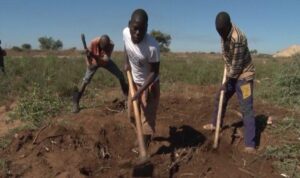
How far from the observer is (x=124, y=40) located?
15.2ft

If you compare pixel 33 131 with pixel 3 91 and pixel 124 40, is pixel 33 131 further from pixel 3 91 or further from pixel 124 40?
pixel 3 91

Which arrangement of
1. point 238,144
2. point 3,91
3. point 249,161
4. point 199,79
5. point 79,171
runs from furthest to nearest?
point 199,79
point 3,91
point 238,144
point 249,161
point 79,171

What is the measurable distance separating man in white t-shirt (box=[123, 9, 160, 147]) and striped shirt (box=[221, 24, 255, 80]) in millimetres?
1003

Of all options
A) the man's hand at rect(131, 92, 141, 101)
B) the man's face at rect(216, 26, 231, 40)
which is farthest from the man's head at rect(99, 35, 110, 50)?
the man's hand at rect(131, 92, 141, 101)

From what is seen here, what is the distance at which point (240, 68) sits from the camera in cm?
529

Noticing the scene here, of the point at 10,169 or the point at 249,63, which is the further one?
the point at 249,63

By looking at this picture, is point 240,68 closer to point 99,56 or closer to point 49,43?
point 99,56

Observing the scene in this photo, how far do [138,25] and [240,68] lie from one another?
63.8 inches

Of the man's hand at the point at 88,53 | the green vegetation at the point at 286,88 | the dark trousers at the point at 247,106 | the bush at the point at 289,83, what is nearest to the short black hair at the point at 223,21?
the dark trousers at the point at 247,106

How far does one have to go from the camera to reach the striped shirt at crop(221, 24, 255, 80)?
16.8 feet

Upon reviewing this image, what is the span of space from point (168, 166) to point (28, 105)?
331 cm

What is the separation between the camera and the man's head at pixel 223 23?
502cm

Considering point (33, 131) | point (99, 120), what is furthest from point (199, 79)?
point (33, 131)

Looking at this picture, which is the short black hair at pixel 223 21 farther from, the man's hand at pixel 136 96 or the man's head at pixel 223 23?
the man's hand at pixel 136 96
